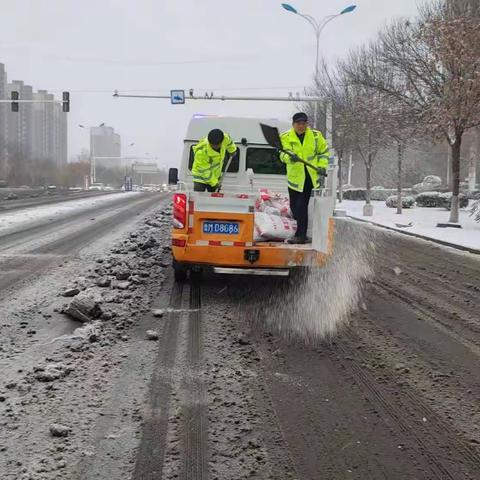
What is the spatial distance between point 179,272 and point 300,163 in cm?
223

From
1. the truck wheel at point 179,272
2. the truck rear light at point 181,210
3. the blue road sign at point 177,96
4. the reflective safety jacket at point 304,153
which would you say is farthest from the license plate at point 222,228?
the blue road sign at point 177,96

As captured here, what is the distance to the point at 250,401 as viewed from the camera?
3932mm

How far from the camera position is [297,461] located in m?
3.15

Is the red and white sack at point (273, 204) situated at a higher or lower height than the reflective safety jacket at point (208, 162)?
lower

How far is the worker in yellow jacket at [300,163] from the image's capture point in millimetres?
7344

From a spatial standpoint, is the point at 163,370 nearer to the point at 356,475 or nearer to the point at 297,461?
the point at 297,461

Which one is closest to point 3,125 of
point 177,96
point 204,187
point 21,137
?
point 21,137

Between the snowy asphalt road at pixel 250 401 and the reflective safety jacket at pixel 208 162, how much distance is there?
2.01m

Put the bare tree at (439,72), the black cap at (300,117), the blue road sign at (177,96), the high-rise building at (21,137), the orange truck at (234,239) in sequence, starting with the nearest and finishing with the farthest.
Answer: the orange truck at (234,239)
the black cap at (300,117)
the bare tree at (439,72)
the blue road sign at (177,96)
the high-rise building at (21,137)

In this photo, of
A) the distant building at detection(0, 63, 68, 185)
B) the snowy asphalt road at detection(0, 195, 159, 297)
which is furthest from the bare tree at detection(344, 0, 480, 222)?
the distant building at detection(0, 63, 68, 185)

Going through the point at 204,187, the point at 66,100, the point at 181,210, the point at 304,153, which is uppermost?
the point at 66,100

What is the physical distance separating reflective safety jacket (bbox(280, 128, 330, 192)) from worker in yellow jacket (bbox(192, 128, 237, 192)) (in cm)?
95

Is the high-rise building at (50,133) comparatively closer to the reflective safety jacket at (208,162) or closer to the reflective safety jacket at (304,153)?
the reflective safety jacket at (208,162)

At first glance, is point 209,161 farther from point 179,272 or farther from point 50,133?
point 50,133
